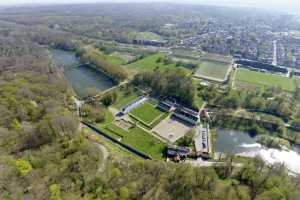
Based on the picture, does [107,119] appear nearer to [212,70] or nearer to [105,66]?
[105,66]

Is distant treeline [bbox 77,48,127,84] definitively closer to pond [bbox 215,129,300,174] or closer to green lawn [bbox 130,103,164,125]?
green lawn [bbox 130,103,164,125]

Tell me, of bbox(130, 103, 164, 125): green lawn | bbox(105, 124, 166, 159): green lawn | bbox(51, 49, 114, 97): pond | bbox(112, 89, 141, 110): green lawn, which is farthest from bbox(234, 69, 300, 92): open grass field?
bbox(51, 49, 114, 97): pond

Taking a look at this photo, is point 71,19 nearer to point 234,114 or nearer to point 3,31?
point 3,31

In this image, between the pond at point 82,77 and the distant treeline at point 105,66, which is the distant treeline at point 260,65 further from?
the pond at point 82,77

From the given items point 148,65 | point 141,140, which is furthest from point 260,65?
point 141,140

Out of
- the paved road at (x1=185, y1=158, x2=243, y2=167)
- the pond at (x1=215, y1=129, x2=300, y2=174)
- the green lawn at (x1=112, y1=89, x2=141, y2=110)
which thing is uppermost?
the green lawn at (x1=112, y1=89, x2=141, y2=110)

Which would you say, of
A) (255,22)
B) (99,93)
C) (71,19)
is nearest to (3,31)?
(71,19)

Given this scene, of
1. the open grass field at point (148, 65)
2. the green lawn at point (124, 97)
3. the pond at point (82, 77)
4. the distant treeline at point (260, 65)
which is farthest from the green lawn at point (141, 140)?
the distant treeline at point (260, 65)
